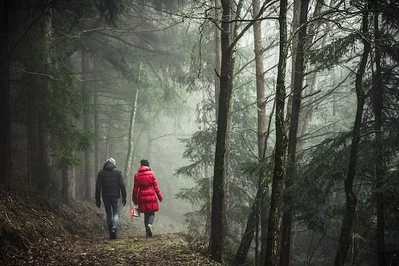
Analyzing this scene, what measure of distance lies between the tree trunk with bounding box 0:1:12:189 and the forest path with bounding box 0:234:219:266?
228cm

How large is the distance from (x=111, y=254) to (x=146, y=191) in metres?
3.32

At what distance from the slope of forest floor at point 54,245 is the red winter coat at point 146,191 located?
4.80 ft

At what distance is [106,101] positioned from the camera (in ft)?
80.7

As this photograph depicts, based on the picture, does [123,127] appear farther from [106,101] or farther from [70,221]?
[70,221]

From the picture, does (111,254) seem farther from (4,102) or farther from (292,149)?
(4,102)

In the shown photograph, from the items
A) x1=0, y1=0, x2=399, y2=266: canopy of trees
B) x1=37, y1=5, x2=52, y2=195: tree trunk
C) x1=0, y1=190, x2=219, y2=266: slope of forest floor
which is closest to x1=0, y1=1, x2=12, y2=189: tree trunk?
x1=0, y1=0, x2=399, y2=266: canopy of trees

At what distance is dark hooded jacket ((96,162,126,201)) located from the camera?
956 cm

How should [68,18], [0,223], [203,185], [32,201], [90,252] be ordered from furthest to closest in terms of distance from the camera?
[203,185]
[68,18]
[32,201]
[90,252]
[0,223]

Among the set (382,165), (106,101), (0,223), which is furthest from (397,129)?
(106,101)

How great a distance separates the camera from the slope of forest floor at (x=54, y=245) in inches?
231

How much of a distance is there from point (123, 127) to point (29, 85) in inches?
633

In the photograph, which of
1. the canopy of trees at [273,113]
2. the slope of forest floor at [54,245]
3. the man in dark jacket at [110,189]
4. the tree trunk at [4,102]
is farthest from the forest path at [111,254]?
the tree trunk at [4,102]

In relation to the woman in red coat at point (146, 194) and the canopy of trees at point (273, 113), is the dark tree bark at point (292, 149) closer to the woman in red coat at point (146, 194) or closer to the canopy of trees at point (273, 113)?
the canopy of trees at point (273, 113)

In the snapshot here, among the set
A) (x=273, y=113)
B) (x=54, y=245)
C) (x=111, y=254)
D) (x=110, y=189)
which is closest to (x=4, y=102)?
(x=110, y=189)
